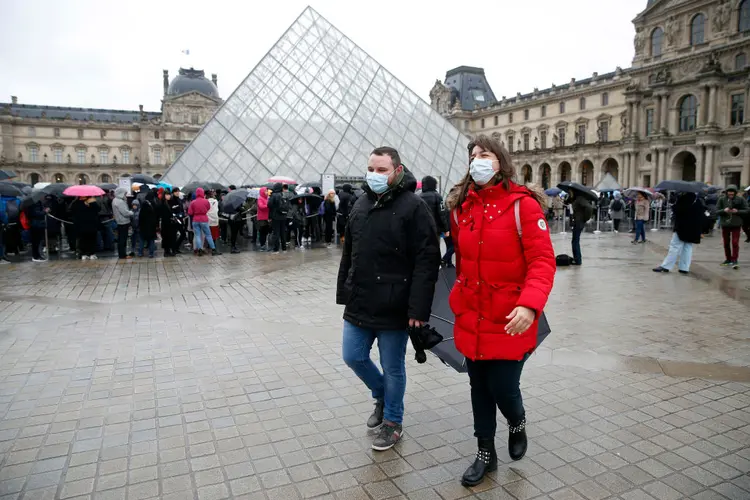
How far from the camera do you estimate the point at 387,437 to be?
290 centimetres

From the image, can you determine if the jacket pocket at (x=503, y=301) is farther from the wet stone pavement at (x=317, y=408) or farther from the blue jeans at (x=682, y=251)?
the blue jeans at (x=682, y=251)

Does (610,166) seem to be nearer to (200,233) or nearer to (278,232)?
(278,232)

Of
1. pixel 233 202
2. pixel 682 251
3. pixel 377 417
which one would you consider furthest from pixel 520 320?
pixel 233 202

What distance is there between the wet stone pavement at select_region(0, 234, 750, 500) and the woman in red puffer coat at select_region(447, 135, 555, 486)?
1.45 ft

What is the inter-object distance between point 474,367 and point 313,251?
10.3 meters

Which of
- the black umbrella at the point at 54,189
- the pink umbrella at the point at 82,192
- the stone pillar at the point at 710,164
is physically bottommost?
the pink umbrella at the point at 82,192

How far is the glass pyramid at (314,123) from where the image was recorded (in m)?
19.2

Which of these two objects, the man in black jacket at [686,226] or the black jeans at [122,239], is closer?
the man in black jacket at [686,226]

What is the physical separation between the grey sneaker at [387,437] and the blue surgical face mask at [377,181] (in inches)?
52.1

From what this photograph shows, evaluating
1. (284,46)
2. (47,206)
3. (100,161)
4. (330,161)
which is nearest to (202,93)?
(100,161)

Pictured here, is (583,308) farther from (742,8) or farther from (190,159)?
(742,8)

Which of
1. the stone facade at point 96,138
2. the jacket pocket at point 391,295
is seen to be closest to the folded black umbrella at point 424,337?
the jacket pocket at point 391,295

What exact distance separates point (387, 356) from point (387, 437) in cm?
46

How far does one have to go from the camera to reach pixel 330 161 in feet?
64.4
